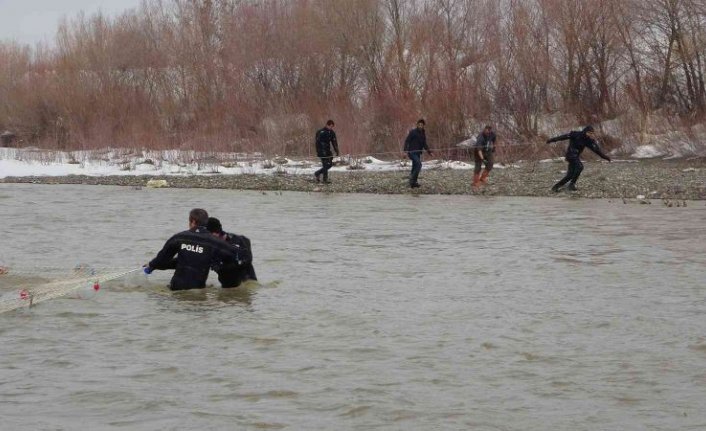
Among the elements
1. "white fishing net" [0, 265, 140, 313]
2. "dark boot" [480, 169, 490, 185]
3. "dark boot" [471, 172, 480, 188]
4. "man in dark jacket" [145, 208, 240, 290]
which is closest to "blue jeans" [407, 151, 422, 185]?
"dark boot" [471, 172, 480, 188]

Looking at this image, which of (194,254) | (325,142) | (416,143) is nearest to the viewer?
(194,254)

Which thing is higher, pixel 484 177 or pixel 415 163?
pixel 415 163

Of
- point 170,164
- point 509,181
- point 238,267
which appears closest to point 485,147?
point 509,181

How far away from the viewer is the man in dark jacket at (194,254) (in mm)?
12203

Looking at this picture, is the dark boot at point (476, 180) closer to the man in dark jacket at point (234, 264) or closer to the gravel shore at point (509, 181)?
the gravel shore at point (509, 181)

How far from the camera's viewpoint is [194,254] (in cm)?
1243

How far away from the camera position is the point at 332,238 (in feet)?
62.6

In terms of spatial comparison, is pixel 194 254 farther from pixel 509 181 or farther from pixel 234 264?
pixel 509 181

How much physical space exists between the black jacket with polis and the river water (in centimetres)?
25

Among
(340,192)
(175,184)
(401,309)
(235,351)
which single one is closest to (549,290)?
(401,309)

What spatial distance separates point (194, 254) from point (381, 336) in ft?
8.99

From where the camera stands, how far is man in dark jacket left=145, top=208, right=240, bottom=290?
40.0 feet

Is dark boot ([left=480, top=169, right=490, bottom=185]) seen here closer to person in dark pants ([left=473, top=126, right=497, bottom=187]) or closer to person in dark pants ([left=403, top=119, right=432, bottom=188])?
person in dark pants ([left=473, top=126, right=497, bottom=187])

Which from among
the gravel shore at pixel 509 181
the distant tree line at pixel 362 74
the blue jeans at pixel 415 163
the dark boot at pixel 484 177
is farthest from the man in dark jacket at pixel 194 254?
the distant tree line at pixel 362 74
